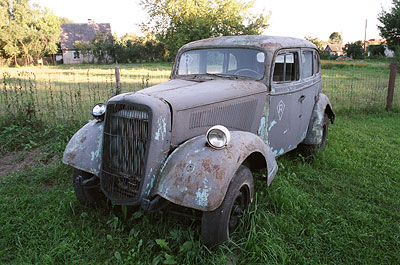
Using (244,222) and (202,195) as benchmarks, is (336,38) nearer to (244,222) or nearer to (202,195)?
(244,222)

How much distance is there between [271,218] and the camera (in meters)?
3.04

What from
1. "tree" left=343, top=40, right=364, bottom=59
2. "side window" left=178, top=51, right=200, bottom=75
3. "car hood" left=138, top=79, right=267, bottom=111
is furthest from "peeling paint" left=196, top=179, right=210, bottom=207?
"tree" left=343, top=40, right=364, bottom=59

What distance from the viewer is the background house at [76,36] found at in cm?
4309

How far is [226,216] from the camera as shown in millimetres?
2516

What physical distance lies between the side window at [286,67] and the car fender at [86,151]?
2.19 m

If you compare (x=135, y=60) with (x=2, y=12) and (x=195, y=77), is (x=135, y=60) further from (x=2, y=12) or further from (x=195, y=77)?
(x=195, y=77)

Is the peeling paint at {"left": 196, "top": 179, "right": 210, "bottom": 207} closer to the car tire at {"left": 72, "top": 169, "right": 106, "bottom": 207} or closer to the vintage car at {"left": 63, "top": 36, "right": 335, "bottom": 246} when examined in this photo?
the vintage car at {"left": 63, "top": 36, "right": 335, "bottom": 246}

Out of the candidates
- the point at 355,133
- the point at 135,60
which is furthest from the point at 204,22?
the point at 355,133

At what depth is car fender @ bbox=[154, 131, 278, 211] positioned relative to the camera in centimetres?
234

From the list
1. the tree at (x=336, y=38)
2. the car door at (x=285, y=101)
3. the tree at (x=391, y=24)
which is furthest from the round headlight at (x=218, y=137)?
the tree at (x=336, y=38)

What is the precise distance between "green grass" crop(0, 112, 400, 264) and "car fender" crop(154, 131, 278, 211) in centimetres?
46

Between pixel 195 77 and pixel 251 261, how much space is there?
7.73 feet

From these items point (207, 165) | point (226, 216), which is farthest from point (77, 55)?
point (226, 216)

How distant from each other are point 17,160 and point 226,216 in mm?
3910
